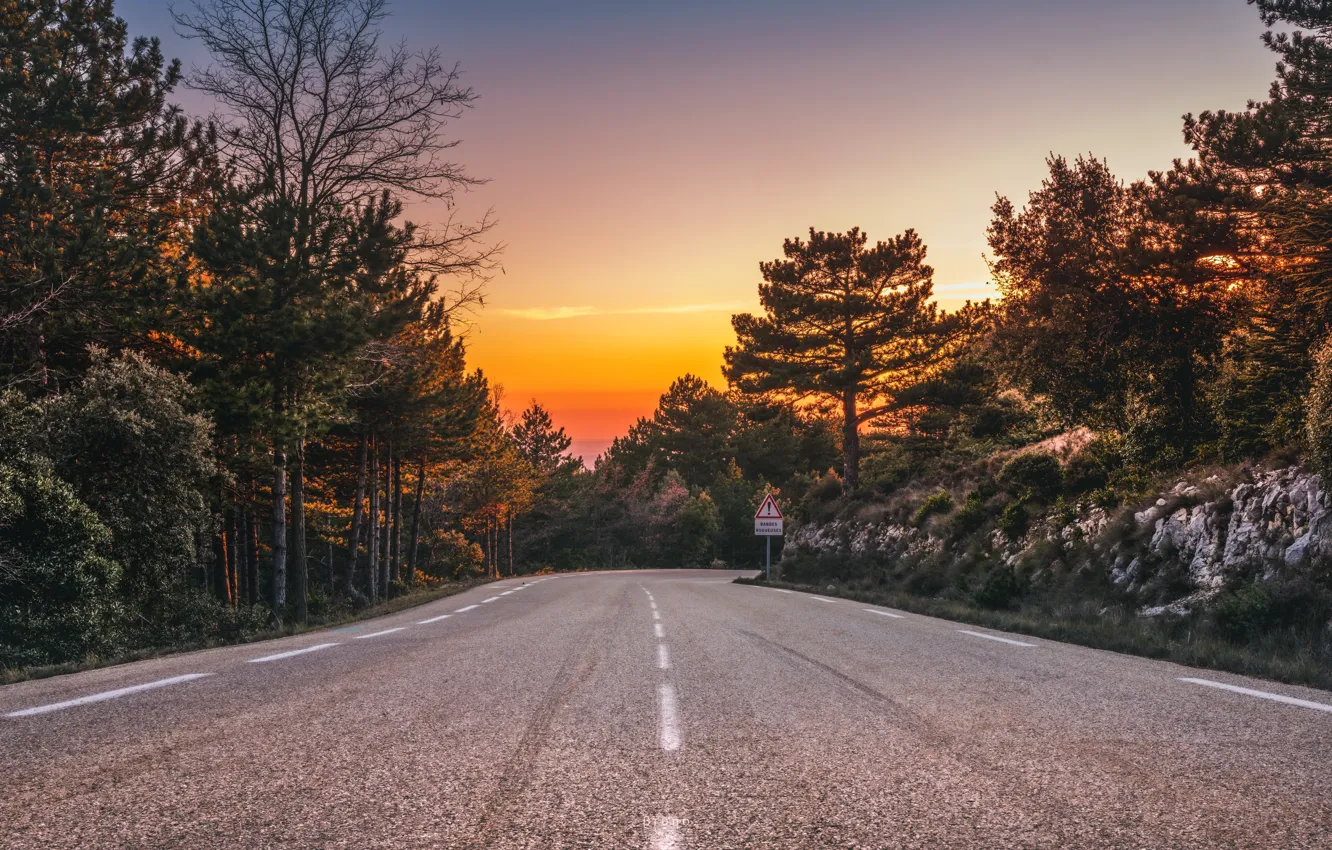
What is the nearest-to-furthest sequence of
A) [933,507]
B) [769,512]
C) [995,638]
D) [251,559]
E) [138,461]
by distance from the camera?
[995,638] → [138,461] → [933,507] → [251,559] → [769,512]

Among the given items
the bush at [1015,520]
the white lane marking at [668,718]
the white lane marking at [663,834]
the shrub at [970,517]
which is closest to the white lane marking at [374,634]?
the white lane marking at [668,718]

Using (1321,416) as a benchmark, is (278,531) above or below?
below

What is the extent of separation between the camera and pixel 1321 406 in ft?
34.1

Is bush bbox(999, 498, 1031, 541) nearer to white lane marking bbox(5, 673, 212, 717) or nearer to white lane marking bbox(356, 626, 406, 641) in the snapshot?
white lane marking bbox(356, 626, 406, 641)

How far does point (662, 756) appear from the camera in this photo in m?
3.96

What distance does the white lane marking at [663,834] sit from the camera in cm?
276

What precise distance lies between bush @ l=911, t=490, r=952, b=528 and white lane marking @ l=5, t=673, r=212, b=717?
23.0 meters

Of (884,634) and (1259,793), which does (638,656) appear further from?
(1259,793)

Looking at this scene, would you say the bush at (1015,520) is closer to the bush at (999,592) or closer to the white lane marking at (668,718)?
the bush at (999,592)

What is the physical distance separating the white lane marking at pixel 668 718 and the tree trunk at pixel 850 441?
97.0 ft

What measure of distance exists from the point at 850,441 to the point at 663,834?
33.1 metres

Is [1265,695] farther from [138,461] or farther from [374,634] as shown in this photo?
[138,461]

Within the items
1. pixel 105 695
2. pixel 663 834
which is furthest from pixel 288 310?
pixel 663 834

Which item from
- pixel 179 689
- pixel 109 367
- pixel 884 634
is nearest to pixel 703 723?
pixel 179 689
